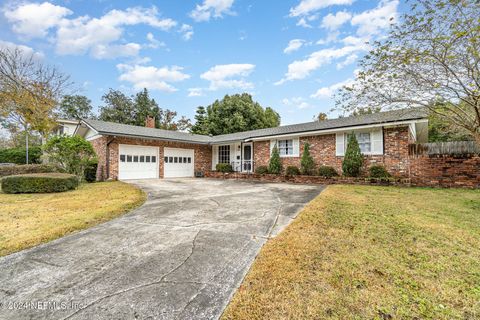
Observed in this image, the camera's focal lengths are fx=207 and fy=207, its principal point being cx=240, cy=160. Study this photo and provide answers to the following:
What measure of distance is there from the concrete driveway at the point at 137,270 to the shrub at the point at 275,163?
360 inches

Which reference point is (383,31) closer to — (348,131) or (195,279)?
(348,131)

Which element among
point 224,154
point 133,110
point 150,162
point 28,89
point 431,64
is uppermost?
point 133,110

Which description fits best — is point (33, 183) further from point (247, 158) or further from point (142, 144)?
point (247, 158)

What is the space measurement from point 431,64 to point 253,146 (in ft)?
36.9

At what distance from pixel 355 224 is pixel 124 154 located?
13.8 m

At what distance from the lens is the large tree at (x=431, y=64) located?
480 cm

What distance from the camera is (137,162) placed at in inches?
558

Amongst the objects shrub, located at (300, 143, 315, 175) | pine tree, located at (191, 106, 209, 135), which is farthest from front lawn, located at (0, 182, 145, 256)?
pine tree, located at (191, 106, 209, 135)

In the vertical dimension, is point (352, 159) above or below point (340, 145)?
below

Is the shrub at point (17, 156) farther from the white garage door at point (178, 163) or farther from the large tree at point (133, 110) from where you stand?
the white garage door at point (178, 163)

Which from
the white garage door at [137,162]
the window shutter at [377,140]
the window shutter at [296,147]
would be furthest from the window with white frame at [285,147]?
the white garage door at [137,162]

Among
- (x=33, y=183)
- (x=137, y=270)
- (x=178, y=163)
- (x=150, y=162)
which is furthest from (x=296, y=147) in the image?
(x=33, y=183)

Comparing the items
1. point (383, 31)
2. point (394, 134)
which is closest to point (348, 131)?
point (394, 134)

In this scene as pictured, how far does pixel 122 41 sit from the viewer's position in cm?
1415
